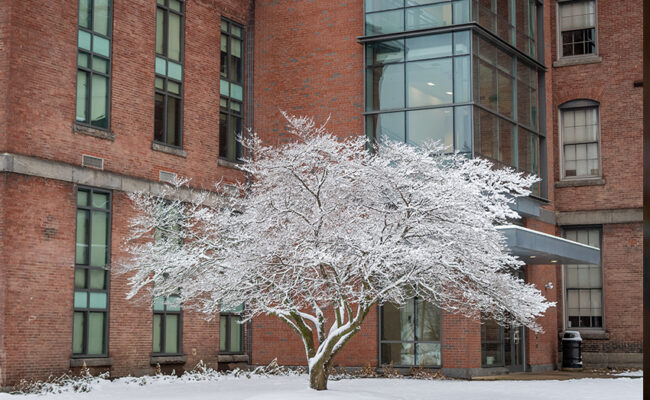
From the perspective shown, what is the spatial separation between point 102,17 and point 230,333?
9.50 m

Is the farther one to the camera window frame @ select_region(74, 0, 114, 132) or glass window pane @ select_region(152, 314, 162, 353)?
glass window pane @ select_region(152, 314, 162, 353)

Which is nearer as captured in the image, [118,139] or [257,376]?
[118,139]

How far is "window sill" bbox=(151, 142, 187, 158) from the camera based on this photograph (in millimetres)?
24691

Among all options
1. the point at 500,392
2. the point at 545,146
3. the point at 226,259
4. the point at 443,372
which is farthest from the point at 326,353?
the point at 545,146

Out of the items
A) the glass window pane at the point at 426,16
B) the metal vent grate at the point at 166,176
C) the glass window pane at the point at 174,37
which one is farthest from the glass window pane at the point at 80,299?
the glass window pane at the point at 426,16

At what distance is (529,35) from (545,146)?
3.39m

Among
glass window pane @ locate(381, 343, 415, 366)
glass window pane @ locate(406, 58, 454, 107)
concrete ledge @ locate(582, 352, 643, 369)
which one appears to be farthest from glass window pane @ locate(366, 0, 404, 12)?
concrete ledge @ locate(582, 352, 643, 369)

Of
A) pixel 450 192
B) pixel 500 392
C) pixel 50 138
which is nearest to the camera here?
pixel 450 192

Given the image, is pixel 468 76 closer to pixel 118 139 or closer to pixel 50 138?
pixel 118 139

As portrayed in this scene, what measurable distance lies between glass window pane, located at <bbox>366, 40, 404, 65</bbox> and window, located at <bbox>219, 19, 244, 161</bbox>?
4.31m

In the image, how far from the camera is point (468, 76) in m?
24.5

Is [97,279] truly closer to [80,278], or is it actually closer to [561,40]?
[80,278]

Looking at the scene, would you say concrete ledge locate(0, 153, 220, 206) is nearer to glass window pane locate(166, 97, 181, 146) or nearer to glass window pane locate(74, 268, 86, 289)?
glass window pane locate(166, 97, 181, 146)

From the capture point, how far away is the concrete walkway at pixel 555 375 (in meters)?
24.5
